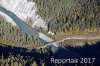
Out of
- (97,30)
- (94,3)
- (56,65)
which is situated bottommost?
(56,65)

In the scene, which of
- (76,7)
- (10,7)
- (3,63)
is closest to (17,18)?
(10,7)

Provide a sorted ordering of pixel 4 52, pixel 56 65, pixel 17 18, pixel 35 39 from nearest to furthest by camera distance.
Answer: pixel 56 65
pixel 4 52
pixel 35 39
pixel 17 18

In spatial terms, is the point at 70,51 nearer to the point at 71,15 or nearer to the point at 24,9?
the point at 71,15

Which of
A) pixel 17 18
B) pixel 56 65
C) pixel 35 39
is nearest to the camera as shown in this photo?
pixel 56 65

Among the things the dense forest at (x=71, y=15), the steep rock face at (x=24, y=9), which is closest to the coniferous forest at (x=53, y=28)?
the dense forest at (x=71, y=15)

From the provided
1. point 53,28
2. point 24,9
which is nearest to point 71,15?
point 53,28

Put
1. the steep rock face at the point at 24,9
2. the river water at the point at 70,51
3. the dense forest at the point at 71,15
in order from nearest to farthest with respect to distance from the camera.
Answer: the river water at the point at 70,51 < the dense forest at the point at 71,15 < the steep rock face at the point at 24,9

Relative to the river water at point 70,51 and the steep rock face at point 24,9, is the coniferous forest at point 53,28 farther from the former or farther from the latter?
the steep rock face at point 24,9

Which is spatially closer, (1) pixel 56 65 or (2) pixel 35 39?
(1) pixel 56 65

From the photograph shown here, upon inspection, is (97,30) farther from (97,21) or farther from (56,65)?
(56,65)
